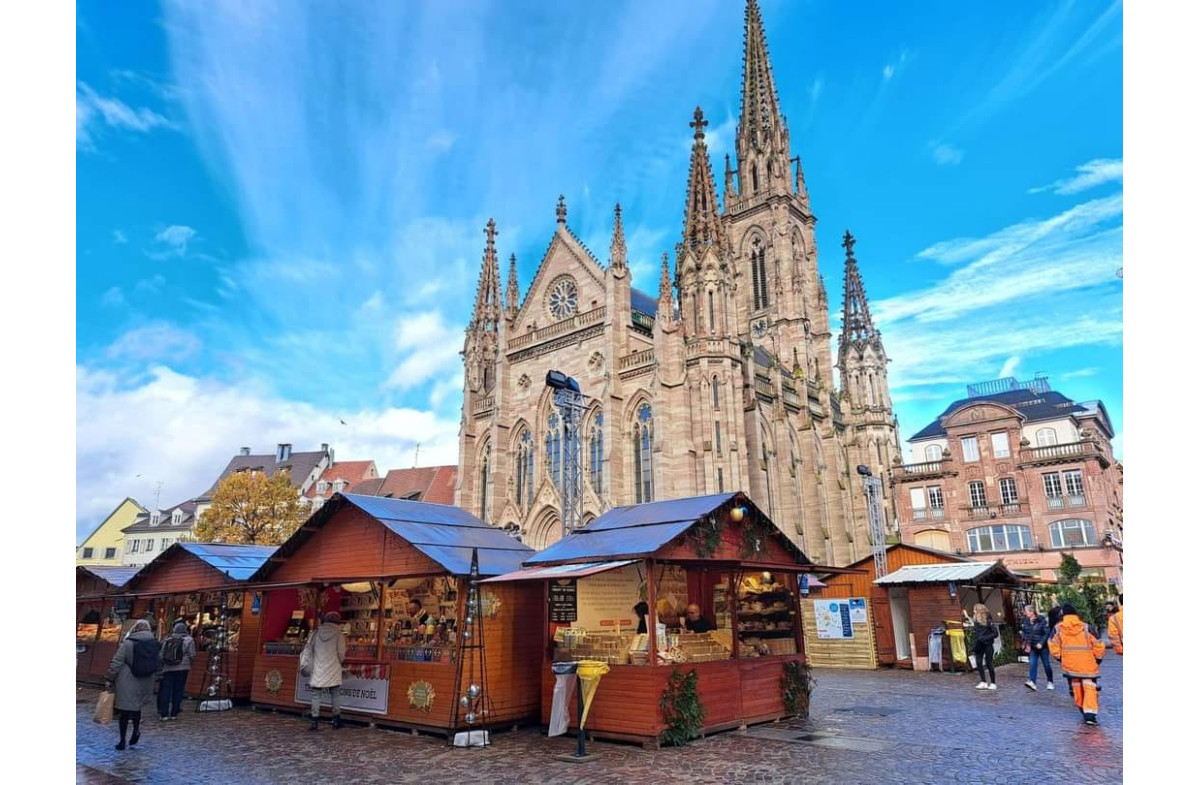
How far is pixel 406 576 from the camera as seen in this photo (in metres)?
13.2

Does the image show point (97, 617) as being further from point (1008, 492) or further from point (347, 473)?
point (347, 473)

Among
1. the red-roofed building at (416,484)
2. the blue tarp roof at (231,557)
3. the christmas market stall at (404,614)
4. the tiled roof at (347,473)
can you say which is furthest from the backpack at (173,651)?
the tiled roof at (347,473)

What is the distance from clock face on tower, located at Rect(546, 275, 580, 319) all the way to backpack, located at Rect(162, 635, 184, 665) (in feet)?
89.4

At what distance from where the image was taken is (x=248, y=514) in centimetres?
4197

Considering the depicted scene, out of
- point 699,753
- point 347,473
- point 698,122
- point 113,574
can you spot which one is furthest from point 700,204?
point 347,473

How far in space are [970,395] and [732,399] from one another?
40.3 metres

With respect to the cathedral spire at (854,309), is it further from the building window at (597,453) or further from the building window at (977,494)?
the building window at (597,453)

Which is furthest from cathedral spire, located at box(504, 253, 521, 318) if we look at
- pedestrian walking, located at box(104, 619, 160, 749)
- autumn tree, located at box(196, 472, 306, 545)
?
pedestrian walking, located at box(104, 619, 160, 749)

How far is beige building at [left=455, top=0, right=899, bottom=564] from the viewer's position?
110 ft

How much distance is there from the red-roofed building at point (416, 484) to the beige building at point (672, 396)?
19385 mm
